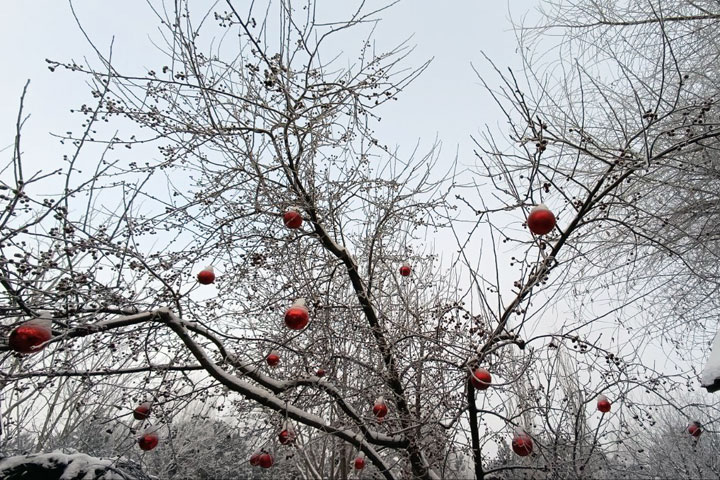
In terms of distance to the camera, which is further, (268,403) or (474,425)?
(474,425)

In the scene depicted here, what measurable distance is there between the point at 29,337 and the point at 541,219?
2.52 m

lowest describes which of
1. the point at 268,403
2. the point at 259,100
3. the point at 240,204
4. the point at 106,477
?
the point at 106,477

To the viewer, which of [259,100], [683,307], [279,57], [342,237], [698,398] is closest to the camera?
[279,57]

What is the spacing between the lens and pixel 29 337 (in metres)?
1.90

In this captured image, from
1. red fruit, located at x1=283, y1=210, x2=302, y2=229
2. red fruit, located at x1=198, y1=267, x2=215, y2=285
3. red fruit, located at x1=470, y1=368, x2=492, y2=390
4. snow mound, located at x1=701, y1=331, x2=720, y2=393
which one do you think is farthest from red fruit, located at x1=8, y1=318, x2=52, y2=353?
snow mound, located at x1=701, y1=331, x2=720, y2=393

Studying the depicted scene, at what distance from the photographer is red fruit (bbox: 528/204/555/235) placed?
2146mm

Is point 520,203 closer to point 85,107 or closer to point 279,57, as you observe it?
point 279,57

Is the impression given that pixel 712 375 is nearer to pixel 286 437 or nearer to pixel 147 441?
pixel 286 437

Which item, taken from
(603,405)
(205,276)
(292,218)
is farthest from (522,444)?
(205,276)

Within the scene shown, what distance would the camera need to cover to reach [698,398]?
10906 mm

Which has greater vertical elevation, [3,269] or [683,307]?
[683,307]

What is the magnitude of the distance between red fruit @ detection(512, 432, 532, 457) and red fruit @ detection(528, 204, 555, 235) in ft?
4.80

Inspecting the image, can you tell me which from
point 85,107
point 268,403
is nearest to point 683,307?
point 268,403

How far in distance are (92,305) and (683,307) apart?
6.53 metres
